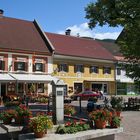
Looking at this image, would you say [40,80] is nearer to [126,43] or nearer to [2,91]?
[2,91]

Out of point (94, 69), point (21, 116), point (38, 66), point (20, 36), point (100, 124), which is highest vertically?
point (20, 36)

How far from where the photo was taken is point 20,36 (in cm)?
4366

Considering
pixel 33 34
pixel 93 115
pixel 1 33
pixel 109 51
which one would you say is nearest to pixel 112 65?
Answer: pixel 109 51

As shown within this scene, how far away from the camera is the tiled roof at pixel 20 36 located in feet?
135

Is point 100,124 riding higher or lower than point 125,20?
lower

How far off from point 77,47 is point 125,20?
27.2 meters

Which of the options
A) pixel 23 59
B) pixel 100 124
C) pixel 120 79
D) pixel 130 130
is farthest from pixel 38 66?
pixel 100 124

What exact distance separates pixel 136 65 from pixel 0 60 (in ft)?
61.0

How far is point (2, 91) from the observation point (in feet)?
129

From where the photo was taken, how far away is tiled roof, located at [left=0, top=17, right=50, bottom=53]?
135 feet

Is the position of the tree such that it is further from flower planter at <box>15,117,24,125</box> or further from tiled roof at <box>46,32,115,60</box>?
tiled roof at <box>46,32,115,60</box>

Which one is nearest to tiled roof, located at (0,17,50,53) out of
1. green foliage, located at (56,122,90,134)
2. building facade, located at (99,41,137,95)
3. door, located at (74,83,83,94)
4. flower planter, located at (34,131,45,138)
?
door, located at (74,83,83,94)

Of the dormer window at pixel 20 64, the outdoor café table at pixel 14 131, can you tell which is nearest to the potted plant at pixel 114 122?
the outdoor café table at pixel 14 131

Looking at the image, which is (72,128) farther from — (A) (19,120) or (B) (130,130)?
(B) (130,130)
